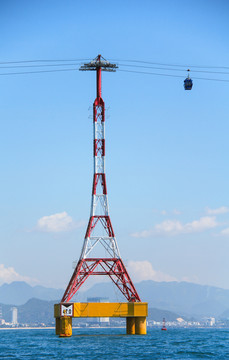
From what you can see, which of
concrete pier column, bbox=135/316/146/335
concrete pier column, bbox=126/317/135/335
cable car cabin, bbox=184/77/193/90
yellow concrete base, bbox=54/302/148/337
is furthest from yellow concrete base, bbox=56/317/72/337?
cable car cabin, bbox=184/77/193/90

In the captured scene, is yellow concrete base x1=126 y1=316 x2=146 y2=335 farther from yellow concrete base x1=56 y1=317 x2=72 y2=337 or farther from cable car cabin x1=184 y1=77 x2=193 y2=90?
cable car cabin x1=184 y1=77 x2=193 y2=90

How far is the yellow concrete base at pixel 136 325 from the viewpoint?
98.2m

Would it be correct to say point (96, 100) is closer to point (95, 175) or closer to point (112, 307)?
point (95, 175)

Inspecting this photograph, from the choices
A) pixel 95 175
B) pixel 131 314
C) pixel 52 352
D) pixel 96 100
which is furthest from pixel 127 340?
pixel 96 100

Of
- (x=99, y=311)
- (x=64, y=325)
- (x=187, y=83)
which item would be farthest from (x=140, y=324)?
(x=187, y=83)

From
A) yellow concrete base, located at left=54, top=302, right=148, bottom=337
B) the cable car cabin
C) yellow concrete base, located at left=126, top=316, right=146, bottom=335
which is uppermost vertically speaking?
the cable car cabin

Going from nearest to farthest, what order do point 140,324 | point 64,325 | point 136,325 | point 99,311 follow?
point 99,311 → point 64,325 → point 140,324 → point 136,325

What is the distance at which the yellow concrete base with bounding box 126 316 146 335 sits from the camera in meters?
98.2

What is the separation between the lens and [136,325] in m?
98.8

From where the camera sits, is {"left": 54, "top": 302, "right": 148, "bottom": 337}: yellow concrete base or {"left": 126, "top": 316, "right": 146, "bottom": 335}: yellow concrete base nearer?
{"left": 54, "top": 302, "right": 148, "bottom": 337}: yellow concrete base

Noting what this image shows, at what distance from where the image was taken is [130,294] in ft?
325

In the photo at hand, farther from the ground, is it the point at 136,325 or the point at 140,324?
the point at 140,324

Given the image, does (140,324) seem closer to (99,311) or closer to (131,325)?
(131,325)

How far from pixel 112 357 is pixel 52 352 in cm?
1128
